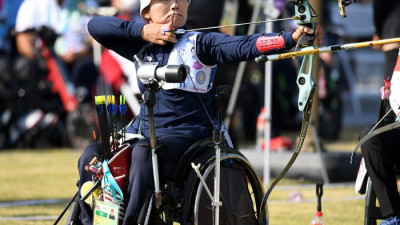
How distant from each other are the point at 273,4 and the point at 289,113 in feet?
24.8

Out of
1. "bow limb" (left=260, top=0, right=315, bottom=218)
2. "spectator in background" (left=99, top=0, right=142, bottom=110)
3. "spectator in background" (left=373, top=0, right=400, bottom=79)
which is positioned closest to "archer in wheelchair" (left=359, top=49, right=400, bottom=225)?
"bow limb" (left=260, top=0, right=315, bottom=218)

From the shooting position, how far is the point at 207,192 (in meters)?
5.12

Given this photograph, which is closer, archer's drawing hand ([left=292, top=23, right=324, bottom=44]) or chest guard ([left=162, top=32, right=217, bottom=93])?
archer's drawing hand ([left=292, top=23, right=324, bottom=44])

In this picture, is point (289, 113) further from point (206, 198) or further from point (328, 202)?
point (206, 198)

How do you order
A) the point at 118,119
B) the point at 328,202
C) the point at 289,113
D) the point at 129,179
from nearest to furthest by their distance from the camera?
the point at 129,179, the point at 118,119, the point at 328,202, the point at 289,113

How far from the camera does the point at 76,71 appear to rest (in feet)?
47.1

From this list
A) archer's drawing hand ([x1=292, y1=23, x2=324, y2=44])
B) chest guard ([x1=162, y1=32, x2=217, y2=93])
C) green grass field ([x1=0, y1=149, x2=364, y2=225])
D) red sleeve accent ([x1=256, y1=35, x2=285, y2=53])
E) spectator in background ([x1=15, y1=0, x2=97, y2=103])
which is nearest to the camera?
archer's drawing hand ([x1=292, y1=23, x2=324, y2=44])

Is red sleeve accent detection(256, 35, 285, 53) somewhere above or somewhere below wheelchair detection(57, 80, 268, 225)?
above

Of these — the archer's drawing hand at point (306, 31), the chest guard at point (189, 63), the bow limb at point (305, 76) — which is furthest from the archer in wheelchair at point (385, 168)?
the chest guard at point (189, 63)

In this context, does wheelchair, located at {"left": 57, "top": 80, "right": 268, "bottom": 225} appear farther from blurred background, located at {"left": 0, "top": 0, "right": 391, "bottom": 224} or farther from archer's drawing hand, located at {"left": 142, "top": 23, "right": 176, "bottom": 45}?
blurred background, located at {"left": 0, "top": 0, "right": 391, "bottom": 224}

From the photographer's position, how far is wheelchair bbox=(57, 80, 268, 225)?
5.07m

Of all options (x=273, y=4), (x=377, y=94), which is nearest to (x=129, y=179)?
(x=273, y=4)

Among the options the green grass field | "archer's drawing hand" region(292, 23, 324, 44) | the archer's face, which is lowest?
the green grass field

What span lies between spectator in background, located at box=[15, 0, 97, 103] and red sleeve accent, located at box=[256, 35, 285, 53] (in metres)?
8.93
